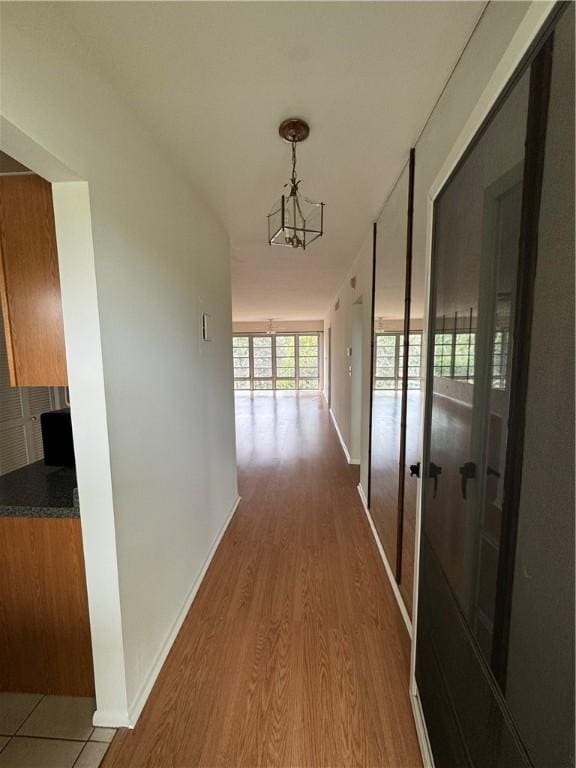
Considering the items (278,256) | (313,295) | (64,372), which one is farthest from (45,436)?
(313,295)

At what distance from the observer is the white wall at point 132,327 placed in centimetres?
99

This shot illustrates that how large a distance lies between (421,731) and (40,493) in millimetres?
1868

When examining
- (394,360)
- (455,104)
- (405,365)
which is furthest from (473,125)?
(394,360)

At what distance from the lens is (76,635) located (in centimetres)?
140

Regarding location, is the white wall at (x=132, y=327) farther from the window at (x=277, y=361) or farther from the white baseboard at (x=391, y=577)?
the window at (x=277, y=361)

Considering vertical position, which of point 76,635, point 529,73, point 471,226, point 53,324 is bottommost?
point 76,635

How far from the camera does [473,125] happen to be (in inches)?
35.2

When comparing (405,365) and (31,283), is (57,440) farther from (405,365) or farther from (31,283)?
(405,365)

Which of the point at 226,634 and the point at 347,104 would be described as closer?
the point at 347,104

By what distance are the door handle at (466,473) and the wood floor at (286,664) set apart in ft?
3.68

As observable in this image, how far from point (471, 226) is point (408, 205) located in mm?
1040

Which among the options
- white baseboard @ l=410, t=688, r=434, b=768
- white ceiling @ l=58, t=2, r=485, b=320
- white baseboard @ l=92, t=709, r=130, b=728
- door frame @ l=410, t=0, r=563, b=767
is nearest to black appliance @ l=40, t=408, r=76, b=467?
white baseboard @ l=92, t=709, r=130, b=728

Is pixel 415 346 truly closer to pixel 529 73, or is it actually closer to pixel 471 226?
pixel 471 226

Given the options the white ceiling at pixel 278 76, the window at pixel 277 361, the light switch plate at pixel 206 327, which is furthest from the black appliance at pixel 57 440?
the window at pixel 277 361
